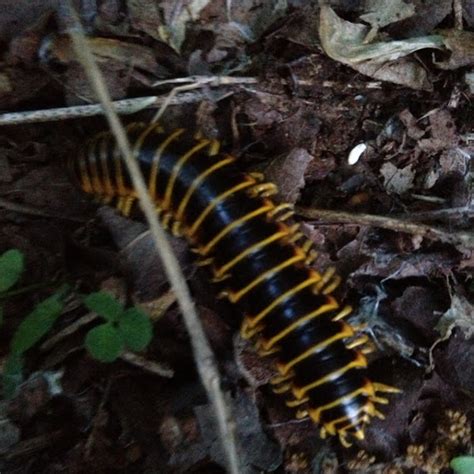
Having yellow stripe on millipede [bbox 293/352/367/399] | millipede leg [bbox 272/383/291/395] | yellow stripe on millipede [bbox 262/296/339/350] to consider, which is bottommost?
millipede leg [bbox 272/383/291/395]

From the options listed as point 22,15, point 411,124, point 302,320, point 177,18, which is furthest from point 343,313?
point 22,15

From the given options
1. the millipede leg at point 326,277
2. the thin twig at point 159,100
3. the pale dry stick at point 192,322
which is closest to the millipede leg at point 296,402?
the millipede leg at point 326,277

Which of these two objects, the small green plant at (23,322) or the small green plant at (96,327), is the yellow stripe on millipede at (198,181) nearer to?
the small green plant at (96,327)

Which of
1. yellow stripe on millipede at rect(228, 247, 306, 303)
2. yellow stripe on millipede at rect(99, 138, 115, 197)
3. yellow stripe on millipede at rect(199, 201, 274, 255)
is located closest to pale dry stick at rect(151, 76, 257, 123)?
yellow stripe on millipede at rect(99, 138, 115, 197)

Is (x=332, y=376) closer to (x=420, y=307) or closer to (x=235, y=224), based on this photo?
(x=420, y=307)

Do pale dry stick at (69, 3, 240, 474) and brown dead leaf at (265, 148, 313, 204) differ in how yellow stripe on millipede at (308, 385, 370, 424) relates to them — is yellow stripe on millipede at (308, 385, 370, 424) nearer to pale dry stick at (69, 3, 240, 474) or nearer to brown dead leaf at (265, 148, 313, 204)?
brown dead leaf at (265, 148, 313, 204)
